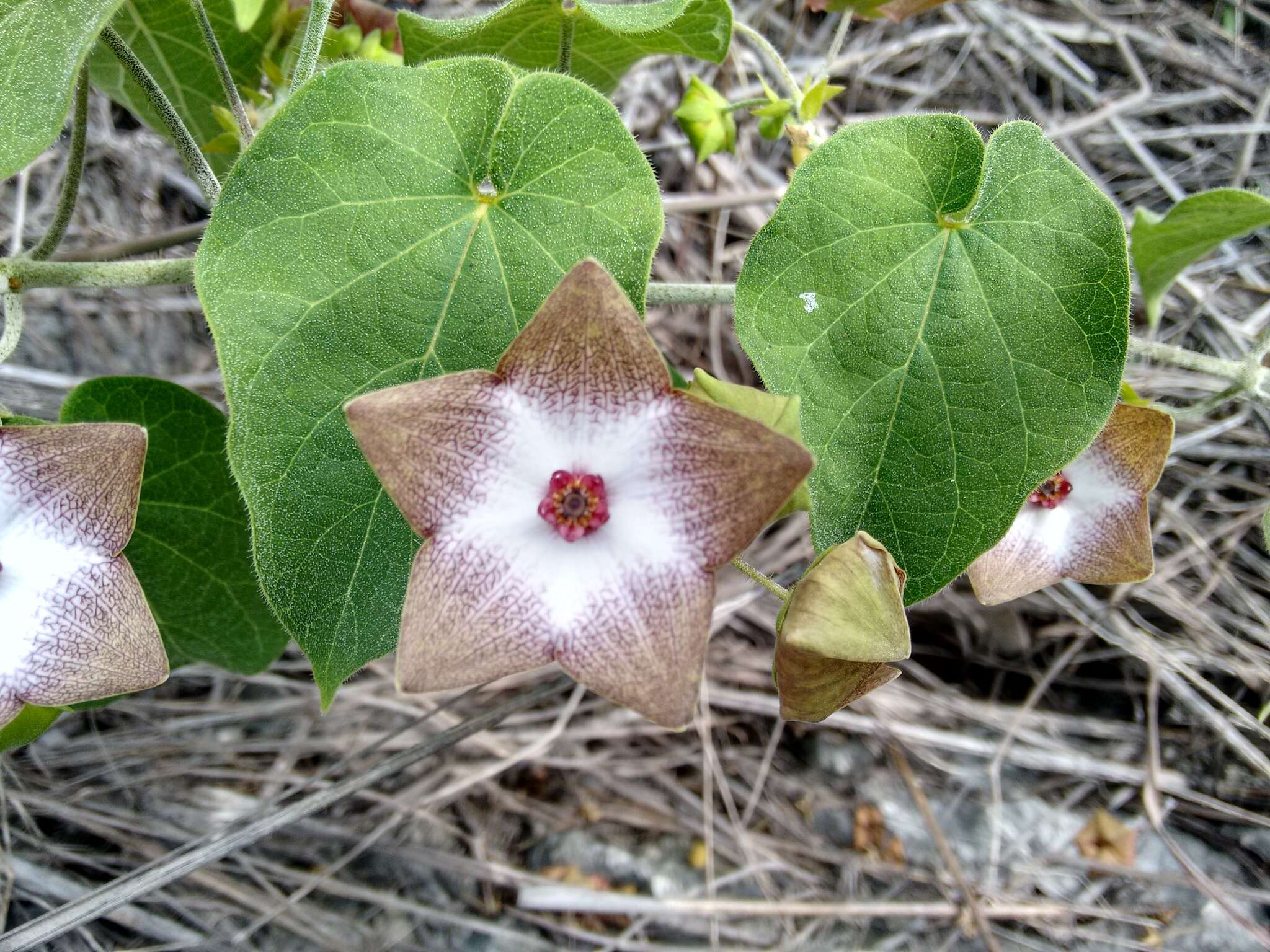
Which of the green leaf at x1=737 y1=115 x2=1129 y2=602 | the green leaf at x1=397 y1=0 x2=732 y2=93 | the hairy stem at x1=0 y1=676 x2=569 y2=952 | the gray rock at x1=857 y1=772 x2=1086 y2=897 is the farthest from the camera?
the gray rock at x1=857 y1=772 x2=1086 y2=897

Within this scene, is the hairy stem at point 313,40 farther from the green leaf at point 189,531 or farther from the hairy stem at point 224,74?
the green leaf at point 189,531

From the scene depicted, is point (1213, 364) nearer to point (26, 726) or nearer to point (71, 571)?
point (71, 571)

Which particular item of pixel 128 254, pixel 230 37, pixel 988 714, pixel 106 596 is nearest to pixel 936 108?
pixel 988 714

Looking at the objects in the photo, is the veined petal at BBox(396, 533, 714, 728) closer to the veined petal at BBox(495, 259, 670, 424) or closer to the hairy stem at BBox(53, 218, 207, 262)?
the veined petal at BBox(495, 259, 670, 424)

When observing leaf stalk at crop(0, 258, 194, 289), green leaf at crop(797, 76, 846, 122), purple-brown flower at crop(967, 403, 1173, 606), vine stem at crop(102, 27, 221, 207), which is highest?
vine stem at crop(102, 27, 221, 207)

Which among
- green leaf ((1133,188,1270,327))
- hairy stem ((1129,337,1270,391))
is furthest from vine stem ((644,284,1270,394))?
green leaf ((1133,188,1270,327))

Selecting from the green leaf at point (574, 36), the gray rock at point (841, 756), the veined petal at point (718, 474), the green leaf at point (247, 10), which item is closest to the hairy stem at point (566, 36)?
the green leaf at point (574, 36)

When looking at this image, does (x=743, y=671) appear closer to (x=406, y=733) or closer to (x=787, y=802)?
(x=787, y=802)

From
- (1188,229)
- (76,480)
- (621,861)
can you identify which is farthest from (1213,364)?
(76,480)
